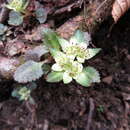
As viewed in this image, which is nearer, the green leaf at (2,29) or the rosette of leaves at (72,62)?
the rosette of leaves at (72,62)

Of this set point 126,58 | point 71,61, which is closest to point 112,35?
point 126,58

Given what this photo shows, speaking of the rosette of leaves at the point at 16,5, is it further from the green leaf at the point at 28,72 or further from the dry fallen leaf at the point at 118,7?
the dry fallen leaf at the point at 118,7

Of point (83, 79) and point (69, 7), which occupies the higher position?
point (69, 7)

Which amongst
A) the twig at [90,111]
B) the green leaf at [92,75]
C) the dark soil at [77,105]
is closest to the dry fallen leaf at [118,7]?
the dark soil at [77,105]

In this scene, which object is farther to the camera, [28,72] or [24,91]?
[24,91]

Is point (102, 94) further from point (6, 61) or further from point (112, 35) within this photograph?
point (6, 61)

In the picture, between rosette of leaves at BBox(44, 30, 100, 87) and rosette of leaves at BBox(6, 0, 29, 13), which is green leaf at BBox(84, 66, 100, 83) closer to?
rosette of leaves at BBox(44, 30, 100, 87)

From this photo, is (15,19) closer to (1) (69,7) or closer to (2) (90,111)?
(1) (69,7)

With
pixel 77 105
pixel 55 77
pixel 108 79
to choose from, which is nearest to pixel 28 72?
pixel 55 77
